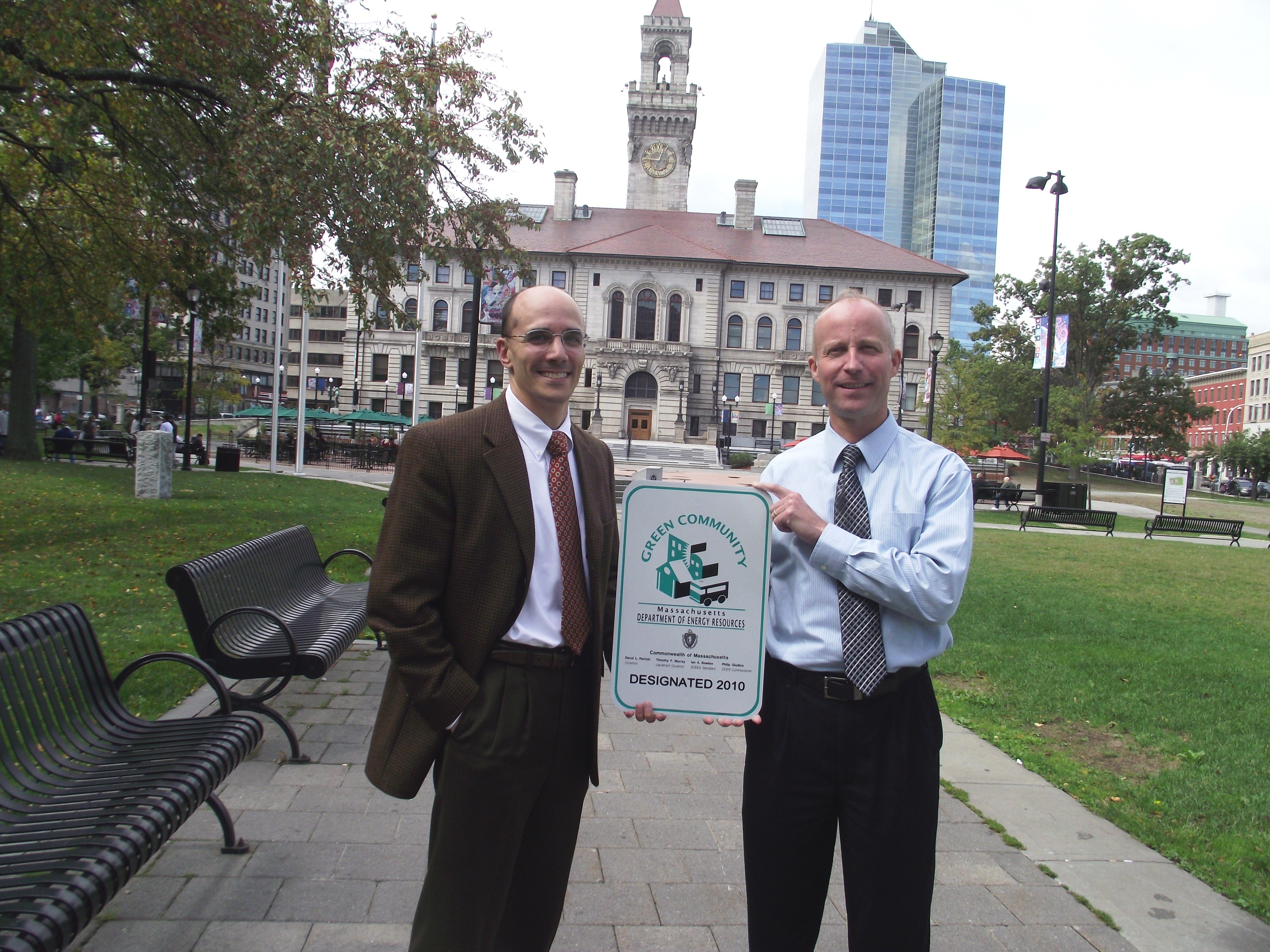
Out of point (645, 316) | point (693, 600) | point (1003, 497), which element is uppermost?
point (645, 316)

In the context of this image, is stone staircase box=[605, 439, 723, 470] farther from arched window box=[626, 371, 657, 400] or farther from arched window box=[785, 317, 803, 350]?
arched window box=[785, 317, 803, 350]

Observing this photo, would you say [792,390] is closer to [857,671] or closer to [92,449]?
[92,449]

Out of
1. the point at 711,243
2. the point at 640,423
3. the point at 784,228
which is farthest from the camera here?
the point at 784,228

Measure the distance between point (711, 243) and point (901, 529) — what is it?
72.7 m

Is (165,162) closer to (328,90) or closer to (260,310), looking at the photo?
(328,90)

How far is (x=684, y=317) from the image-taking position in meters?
68.6

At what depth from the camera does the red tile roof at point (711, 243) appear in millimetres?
67500

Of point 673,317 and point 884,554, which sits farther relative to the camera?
point 673,317

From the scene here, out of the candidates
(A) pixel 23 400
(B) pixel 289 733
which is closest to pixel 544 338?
(B) pixel 289 733

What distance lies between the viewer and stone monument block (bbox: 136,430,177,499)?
16516 millimetres

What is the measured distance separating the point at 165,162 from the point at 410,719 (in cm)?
1257

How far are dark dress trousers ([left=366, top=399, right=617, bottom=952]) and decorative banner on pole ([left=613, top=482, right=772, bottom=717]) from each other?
0.23 meters

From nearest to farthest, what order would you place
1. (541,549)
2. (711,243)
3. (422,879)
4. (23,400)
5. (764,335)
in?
(541,549) < (422,879) < (23,400) < (764,335) < (711,243)

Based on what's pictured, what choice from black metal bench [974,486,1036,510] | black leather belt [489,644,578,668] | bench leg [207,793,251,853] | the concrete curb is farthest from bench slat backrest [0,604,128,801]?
black metal bench [974,486,1036,510]
